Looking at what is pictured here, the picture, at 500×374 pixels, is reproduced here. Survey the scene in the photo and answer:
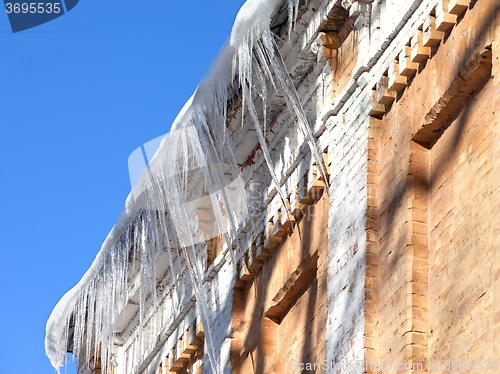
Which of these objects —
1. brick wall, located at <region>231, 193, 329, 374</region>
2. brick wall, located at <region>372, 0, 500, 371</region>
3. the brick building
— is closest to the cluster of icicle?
the brick building

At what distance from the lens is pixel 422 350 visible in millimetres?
5418

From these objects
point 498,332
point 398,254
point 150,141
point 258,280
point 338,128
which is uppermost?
point 150,141

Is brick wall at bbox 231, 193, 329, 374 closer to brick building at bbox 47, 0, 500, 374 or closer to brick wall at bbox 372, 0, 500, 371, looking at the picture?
brick building at bbox 47, 0, 500, 374

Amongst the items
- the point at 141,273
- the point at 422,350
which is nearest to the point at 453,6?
the point at 422,350

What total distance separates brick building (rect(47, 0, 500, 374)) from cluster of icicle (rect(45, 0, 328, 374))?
0.80ft

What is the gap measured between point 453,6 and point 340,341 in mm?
2342

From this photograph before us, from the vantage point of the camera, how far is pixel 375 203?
631 centimetres

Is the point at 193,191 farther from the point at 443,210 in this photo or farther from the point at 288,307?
the point at 443,210

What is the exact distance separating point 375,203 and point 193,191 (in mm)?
3694

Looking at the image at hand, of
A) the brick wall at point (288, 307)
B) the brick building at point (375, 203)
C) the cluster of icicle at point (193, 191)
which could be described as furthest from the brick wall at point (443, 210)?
the cluster of icicle at point (193, 191)

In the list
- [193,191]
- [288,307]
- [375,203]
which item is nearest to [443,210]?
[375,203]

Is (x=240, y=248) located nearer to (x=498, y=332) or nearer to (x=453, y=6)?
(x=453, y=6)

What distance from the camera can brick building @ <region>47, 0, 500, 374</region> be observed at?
5371mm

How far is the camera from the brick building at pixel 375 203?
17.6 feet
